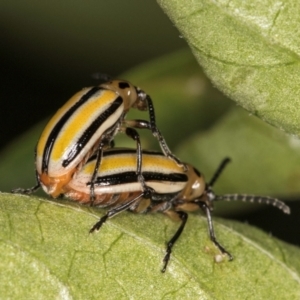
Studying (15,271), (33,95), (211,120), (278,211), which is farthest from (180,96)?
(15,271)

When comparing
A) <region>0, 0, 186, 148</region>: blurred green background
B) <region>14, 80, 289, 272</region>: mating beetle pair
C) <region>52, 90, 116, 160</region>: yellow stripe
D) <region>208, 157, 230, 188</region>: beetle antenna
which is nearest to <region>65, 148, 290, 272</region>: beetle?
<region>14, 80, 289, 272</region>: mating beetle pair

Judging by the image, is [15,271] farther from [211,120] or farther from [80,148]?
[211,120]

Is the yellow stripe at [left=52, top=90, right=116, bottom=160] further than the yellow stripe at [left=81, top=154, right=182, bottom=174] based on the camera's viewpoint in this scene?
No

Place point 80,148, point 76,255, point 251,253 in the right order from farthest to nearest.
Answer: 1. point 80,148
2. point 251,253
3. point 76,255

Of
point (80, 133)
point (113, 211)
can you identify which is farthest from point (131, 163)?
point (113, 211)

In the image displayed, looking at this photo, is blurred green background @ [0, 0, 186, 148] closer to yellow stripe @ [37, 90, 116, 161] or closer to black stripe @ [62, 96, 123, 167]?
black stripe @ [62, 96, 123, 167]

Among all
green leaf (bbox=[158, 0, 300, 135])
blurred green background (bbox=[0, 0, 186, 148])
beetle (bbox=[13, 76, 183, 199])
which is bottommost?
blurred green background (bbox=[0, 0, 186, 148])

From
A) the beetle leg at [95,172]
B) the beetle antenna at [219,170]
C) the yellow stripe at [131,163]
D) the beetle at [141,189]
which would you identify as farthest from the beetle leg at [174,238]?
the beetle antenna at [219,170]
